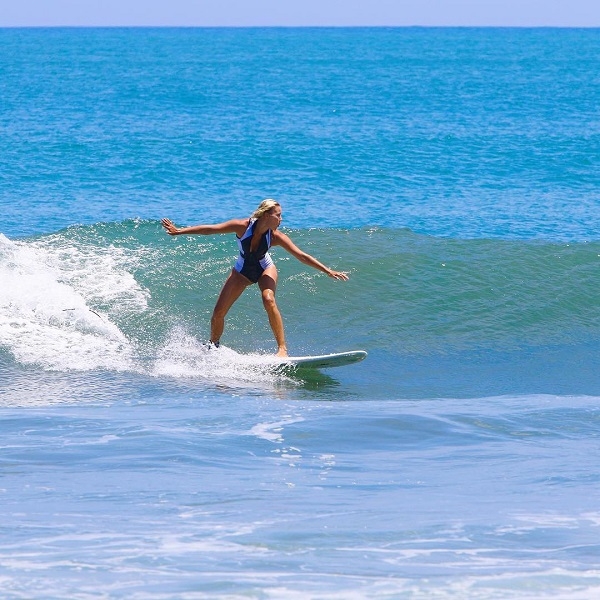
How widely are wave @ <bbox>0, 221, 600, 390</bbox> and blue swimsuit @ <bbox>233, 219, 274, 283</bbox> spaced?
4.02 feet

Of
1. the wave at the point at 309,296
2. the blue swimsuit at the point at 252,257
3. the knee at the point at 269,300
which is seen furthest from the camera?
the wave at the point at 309,296

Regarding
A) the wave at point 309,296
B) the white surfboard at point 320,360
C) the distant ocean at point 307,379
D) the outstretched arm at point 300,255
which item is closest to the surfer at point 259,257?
the outstretched arm at point 300,255

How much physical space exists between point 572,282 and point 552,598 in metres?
9.05

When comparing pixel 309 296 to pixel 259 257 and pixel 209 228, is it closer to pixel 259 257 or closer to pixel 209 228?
pixel 259 257

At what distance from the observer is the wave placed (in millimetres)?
11180

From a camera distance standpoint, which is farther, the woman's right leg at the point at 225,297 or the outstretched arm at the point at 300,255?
the woman's right leg at the point at 225,297

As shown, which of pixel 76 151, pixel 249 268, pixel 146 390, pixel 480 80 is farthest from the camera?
pixel 480 80

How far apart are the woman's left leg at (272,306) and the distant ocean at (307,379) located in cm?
34

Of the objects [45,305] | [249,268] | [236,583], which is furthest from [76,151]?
[236,583]

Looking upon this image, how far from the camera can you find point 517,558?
207 inches

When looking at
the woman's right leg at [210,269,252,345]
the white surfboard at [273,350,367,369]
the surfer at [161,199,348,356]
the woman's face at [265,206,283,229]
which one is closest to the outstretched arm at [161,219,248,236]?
the surfer at [161,199,348,356]

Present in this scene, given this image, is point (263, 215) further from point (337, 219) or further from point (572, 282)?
point (337, 219)

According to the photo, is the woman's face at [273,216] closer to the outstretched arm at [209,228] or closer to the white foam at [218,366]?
the outstretched arm at [209,228]

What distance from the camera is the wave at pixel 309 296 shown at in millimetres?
11180
